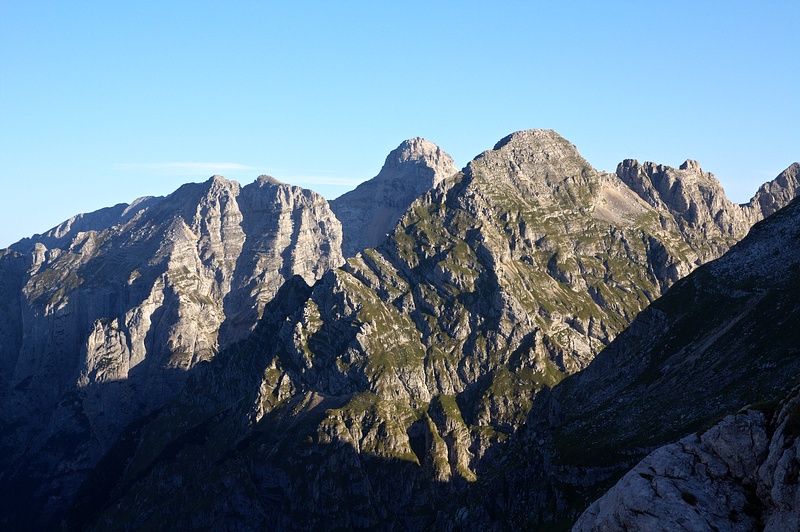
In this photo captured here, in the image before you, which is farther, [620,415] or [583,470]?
[620,415]

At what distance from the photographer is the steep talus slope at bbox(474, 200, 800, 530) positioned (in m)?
136

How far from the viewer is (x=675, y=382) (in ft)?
522

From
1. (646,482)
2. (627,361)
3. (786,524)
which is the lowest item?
(786,524)

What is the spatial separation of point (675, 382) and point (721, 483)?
109853mm

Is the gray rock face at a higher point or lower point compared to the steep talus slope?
lower

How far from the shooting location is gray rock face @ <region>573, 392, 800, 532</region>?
5150 centimetres

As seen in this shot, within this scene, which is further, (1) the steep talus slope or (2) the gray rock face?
(1) the steep talus slope

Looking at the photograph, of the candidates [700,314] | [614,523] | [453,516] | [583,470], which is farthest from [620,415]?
[614,523]

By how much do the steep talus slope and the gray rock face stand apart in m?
54.7

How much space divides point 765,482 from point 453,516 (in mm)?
154540

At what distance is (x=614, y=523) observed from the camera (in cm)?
5862

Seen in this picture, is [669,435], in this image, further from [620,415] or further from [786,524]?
[786,524]

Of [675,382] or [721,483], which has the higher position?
[675,382]

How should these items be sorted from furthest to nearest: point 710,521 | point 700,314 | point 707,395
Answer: point 700,314 < point 707,395 < point 710,521
